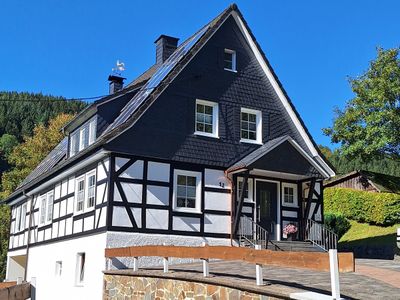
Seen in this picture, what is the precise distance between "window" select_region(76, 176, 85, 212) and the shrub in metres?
14.7

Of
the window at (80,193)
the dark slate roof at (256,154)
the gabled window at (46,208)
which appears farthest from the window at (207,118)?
the gabled window at (46,208)

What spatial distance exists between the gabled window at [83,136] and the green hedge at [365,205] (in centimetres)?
1797

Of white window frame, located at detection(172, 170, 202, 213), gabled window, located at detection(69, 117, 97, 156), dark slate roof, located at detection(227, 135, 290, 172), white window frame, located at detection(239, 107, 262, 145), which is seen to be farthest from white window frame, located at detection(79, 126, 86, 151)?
white window frame, located at detection(239, 107, 262, 145)

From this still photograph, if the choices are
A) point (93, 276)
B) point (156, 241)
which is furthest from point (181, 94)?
point (93, 276)

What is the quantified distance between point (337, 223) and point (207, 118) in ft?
45.6

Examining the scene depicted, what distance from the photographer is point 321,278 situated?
420 inches

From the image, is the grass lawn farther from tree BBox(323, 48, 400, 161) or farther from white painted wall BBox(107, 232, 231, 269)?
white painted wall BBox(107, 232, 231, 269)

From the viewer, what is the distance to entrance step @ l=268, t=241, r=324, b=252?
17.8 m

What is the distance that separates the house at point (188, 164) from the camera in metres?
16.5

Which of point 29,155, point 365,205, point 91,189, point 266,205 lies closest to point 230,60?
point 266,205

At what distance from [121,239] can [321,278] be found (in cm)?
715

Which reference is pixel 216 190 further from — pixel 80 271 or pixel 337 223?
pixel 337 223

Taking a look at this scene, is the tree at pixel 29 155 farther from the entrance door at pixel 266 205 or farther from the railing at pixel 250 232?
the railing at pixel 250 232

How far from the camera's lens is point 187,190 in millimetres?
17516
